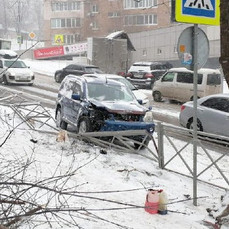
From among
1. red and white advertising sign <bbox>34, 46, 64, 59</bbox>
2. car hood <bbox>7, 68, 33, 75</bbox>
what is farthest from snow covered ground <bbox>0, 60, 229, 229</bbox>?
red and white advertising sign <bbox>34, 46, 64, 59</bbox>

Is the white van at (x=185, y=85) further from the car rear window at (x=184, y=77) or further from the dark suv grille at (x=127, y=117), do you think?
the dark suv grille at (x=127, y=117)

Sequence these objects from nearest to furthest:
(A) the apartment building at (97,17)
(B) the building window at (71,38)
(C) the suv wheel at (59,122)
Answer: (C) the suv wheel at (59,122) → (A) the apartment building at (97,17) → (B) the building window at (71,38)

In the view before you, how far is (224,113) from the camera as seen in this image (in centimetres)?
1120

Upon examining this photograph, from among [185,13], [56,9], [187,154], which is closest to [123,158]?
[187,154]

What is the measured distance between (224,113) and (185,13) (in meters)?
6.06

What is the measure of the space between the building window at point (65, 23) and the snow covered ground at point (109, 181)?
55115 millimetres

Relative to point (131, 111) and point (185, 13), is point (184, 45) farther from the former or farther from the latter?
point (131, 111)

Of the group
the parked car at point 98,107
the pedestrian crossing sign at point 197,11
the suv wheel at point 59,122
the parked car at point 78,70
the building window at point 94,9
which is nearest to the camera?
the pedestrian crossing sign at point 197,11

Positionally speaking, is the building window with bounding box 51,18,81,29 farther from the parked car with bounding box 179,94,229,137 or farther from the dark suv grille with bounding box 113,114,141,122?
the dark suv grille with bounding box 113,114,141,122

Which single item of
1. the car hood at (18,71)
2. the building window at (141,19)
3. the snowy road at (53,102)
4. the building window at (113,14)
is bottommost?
the snowy road at (53,102)

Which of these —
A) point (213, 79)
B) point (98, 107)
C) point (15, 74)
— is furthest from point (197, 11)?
point (15, 74)

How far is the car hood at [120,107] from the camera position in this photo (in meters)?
9.53

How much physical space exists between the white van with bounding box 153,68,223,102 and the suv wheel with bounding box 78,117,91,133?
9145mm

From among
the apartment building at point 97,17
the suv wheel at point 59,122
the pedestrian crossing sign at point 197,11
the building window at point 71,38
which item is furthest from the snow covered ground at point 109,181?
the building window at point 71,38
